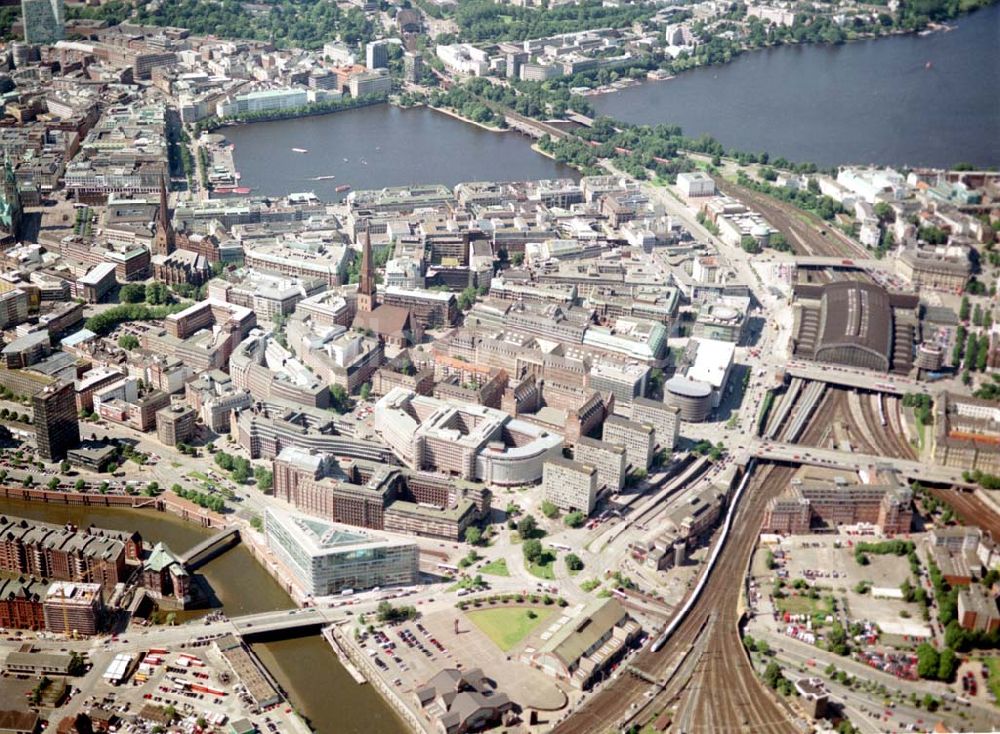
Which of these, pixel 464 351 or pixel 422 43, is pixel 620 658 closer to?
pixel 464 351

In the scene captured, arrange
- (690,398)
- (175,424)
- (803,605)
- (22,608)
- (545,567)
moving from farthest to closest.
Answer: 1. (690,398)
2. (175,424)
3. (545,567)
4. (803,605)
5. (22,608)

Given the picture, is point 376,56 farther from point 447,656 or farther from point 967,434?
point 447,656

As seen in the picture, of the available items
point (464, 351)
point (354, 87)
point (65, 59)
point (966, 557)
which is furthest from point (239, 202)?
point (966, 557)

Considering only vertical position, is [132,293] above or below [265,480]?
above

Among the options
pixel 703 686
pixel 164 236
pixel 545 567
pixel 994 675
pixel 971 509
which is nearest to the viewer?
pixel 703 686

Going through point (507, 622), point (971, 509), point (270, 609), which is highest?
point (971, 509)

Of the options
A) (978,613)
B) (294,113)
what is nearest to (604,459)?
(978,613)

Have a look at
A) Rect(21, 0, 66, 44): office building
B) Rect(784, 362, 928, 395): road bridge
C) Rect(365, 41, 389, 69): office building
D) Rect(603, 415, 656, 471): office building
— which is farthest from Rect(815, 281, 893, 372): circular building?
Rect(21, 0, 66, 44): office building

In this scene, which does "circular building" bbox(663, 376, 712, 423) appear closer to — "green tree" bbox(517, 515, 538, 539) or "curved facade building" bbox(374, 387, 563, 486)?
"curved facade building" bbox(374, 387, 563, 486)
